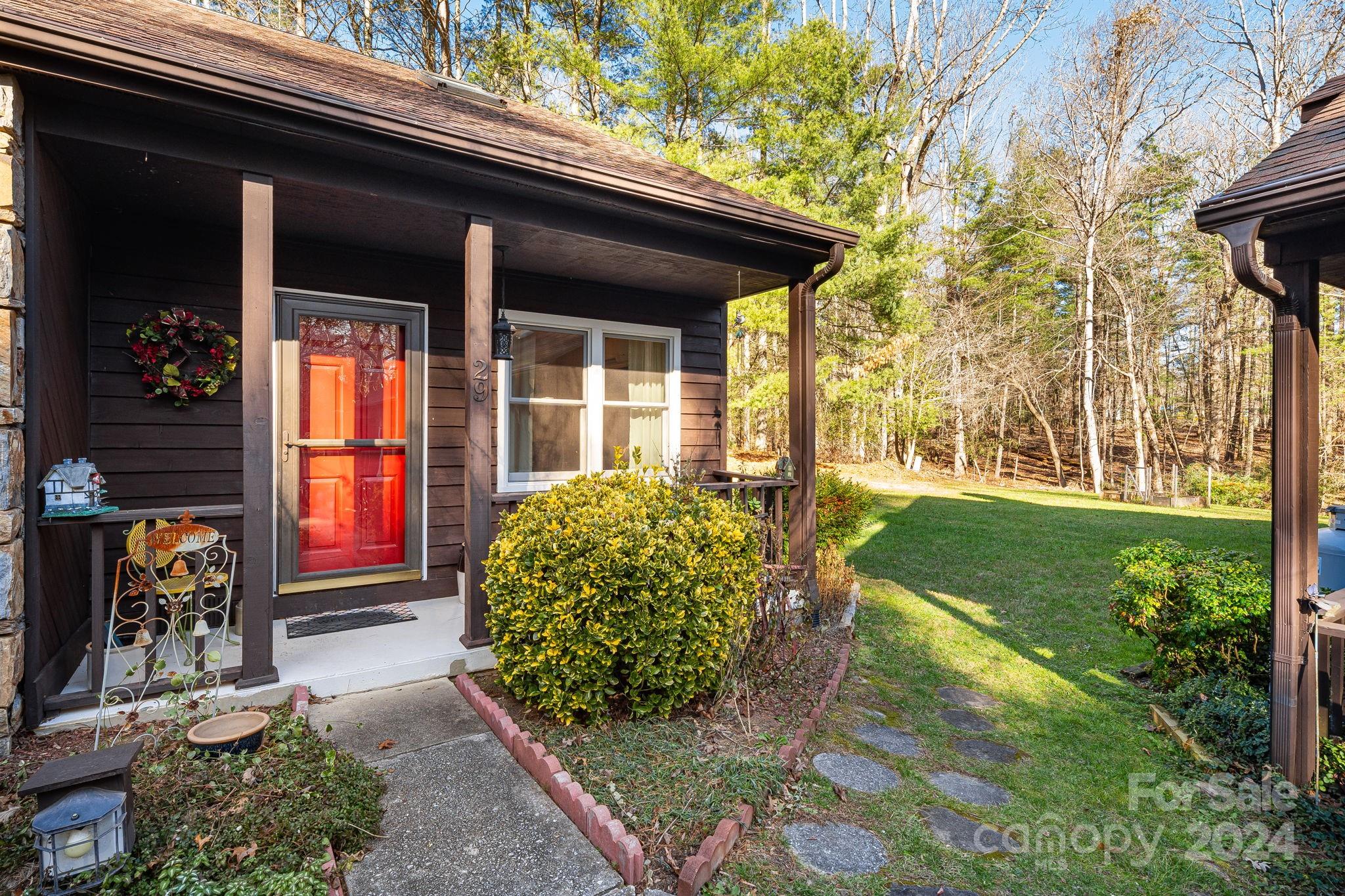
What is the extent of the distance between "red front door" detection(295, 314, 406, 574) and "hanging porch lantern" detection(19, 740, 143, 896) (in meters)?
2.60

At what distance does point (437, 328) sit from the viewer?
4.61 metres

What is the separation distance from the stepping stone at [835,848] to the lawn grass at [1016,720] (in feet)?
0.14

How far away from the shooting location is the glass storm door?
4.13 m

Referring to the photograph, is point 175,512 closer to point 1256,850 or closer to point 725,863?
point 725,863

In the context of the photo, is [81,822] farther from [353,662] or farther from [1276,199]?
[1276,199]

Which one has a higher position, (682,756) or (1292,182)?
(1292,182)

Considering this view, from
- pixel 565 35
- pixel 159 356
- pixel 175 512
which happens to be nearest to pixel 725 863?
pixel 175 512

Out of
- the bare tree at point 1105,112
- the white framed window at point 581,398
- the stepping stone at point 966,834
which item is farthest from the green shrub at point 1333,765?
the bare tree at point 1105,112

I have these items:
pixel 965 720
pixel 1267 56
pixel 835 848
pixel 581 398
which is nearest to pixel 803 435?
pixel 581 398

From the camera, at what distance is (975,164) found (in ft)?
55.9

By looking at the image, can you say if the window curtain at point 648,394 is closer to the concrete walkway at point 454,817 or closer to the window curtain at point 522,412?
the window curtain at point 522,412

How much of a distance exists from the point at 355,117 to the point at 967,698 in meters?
4.33

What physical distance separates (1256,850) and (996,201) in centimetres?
1829

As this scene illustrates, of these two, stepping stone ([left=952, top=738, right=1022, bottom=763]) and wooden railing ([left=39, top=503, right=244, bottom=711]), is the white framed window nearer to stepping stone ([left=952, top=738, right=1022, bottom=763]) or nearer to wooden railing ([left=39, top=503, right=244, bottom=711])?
wooden railing ([left=39, top=503, right=244, bottom=711])
